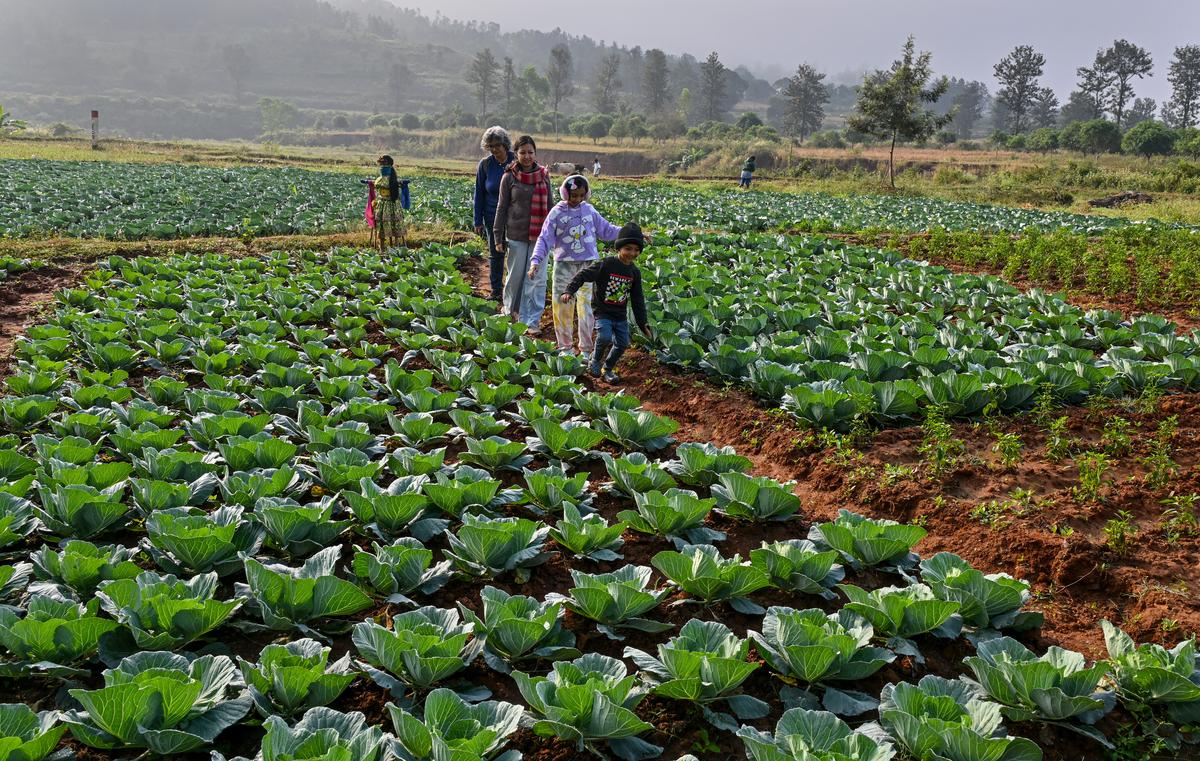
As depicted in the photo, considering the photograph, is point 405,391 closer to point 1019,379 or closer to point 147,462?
point 147,462

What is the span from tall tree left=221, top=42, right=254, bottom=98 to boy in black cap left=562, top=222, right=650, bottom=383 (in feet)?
541

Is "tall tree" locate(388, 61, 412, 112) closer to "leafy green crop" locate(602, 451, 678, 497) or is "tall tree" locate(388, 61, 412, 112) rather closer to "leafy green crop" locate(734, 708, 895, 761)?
"leafy green crop" locate(602, 451, 678, 497)

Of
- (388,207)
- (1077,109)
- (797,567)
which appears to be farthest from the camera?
(1077,109)

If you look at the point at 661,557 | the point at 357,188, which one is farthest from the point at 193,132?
the point at 661,557

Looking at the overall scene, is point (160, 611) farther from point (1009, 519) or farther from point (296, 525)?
point (1009, 519)

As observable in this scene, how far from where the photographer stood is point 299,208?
785 inches

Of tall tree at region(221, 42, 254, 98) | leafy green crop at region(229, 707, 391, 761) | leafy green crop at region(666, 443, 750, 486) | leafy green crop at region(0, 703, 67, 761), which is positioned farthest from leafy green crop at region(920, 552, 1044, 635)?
tall tree at region(221, 42, 254, 98)

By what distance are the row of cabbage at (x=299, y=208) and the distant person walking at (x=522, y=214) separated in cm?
973

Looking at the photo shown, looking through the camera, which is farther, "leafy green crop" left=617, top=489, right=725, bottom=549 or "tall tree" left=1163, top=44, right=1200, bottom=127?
"tall tree" left=1163, top=44, right=1200, bottom=127

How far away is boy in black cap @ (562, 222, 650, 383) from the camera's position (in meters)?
6.86

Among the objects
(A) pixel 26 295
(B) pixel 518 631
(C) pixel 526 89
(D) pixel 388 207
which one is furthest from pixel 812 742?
(C) pixel 526 89

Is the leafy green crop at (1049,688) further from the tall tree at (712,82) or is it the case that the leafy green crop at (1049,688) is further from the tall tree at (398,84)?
the tall tree at (398,84)

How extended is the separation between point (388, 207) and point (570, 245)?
22.5 ft

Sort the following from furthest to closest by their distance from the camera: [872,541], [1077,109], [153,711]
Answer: [1077,109] → [872,541] → [153,711]
